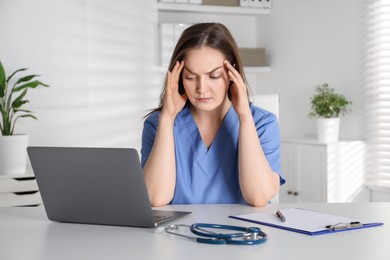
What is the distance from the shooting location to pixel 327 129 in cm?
397

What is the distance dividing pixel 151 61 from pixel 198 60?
2.24 meters

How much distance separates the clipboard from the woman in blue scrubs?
0.19 meters

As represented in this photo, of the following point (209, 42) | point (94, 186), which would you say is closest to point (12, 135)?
point (209, 42)

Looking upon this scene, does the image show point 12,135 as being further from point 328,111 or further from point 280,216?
point 280,216

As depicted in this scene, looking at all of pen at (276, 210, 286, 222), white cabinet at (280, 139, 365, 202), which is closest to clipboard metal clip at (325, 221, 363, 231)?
pen at (276, 210, 286, 222)

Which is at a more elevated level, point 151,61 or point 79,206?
point 151,61

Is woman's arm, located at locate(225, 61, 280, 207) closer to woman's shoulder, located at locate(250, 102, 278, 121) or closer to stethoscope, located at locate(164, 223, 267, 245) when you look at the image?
woman's shoulder, located at locate(250, 102, 278, 121)

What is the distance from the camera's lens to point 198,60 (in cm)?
196

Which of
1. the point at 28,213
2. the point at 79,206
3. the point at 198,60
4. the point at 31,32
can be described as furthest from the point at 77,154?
the point at 31,32

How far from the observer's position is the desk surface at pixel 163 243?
4.15 feet

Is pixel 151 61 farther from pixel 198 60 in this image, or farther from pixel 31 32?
pixel 198 60

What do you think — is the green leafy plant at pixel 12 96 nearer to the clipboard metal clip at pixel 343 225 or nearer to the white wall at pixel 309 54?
the white wall at pixel 309 54

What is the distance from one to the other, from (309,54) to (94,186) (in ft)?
10.1

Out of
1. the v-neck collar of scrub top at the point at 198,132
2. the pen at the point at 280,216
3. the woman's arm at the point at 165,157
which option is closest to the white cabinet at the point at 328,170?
the v-neck collar of scrub top at the point at 198,132
